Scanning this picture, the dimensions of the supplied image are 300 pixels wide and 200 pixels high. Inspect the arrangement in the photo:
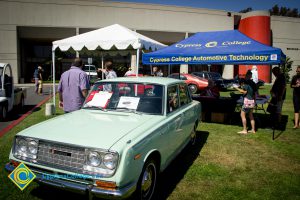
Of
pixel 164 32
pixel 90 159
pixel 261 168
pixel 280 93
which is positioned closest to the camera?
pixel 90 159

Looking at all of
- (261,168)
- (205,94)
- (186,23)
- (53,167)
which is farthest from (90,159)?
(186,23)

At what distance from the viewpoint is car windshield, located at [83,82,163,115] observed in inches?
Answer: 164

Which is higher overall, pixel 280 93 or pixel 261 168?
pixel 280 93

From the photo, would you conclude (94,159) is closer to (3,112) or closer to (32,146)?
(32,146)

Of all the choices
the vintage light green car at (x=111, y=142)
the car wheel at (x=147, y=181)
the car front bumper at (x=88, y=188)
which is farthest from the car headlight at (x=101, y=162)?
the car wheel at (x=147, y=181)

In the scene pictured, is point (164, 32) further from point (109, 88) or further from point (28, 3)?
point (109, 88)

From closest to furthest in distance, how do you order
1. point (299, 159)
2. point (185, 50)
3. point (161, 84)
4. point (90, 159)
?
point (90, 159) → point (161, 84) → point (299, 159) → point (185, 50)

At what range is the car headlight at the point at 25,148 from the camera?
10.6 ft

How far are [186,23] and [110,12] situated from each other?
10770 mm

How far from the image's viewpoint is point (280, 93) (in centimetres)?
743

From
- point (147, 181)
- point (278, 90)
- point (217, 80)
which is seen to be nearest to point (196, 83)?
point (217, 80)

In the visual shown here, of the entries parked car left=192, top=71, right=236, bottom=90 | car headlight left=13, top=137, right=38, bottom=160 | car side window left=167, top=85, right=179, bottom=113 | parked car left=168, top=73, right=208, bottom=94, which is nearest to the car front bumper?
car headlight left=13, top=137, right=38, bottom=160

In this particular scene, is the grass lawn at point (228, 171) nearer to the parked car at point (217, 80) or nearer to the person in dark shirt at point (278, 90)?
the person in dark shirt at point (278, 90)

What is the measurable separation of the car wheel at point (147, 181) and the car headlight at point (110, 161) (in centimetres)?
52
